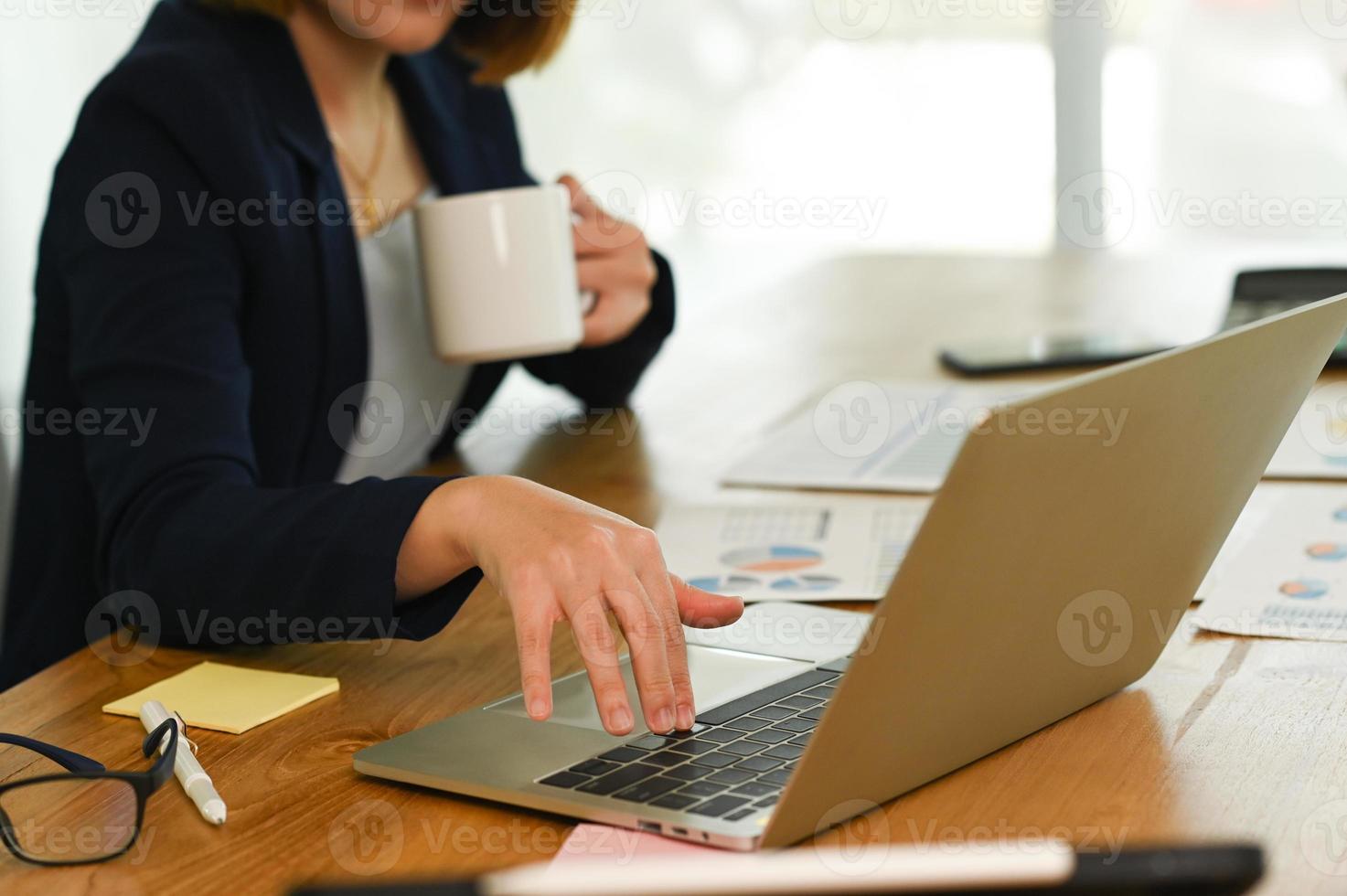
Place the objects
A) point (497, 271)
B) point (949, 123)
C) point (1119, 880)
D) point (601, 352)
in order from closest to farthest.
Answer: point (1119, 880)
point (497, 271)
point (601, 352)
point (949, 123)

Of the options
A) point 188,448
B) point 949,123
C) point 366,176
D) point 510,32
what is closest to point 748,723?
point 188,448

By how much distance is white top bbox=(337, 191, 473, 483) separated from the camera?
120 cm

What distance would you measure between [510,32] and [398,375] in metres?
0.36

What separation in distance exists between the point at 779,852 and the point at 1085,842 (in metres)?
0.11

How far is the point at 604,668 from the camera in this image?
23.2 inches

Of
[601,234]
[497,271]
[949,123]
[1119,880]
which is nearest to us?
[1119,880]

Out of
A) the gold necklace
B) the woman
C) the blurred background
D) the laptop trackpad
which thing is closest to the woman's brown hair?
the woman

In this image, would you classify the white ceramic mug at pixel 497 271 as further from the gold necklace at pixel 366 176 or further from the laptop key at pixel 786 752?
the laptop key at pixel 786 752

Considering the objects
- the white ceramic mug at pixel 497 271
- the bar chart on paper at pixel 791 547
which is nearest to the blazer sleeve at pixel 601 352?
the white ceramic mug at pixel 497 271

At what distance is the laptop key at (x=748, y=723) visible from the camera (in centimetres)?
61

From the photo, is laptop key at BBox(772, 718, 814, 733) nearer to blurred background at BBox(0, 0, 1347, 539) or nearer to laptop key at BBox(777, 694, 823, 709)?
laptop key at BBox(777, 694, 823, 709)

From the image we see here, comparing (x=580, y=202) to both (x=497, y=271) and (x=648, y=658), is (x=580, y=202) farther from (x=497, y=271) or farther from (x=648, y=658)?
(x=648, y=658)

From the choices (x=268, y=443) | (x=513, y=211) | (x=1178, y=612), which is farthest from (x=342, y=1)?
(x=1178, y=612)

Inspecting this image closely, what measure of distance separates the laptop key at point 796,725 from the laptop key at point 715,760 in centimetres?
4
